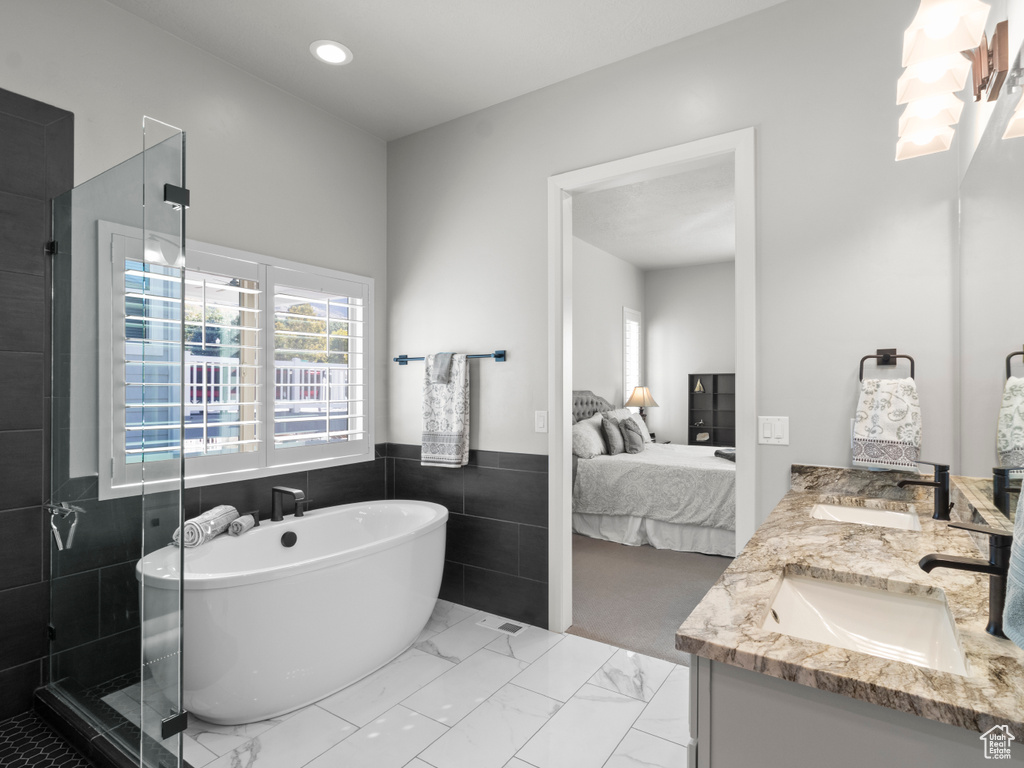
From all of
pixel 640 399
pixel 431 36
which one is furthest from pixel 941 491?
pixel 640 399

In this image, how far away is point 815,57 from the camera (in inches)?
85.8

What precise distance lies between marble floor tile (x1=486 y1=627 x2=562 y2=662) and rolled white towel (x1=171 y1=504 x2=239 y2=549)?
4.45 ft

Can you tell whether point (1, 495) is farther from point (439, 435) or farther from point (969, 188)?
point (969, 188)

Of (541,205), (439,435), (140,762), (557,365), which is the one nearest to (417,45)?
(541,205)

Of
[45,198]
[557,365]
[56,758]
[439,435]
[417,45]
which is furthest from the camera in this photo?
[439,435]

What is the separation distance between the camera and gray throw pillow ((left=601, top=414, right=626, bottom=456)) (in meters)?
4.91

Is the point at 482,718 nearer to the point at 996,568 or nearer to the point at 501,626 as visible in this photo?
the point at 501,626

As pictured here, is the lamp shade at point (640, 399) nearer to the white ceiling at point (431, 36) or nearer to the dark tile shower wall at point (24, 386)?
the white ceiling at point (431, 36)

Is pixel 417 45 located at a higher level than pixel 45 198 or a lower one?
higher

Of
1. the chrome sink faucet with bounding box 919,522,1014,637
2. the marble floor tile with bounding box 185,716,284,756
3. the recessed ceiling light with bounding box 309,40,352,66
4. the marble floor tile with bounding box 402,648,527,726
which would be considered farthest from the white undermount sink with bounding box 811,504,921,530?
the recessed ceiling light with bounding box 309,40,352,66

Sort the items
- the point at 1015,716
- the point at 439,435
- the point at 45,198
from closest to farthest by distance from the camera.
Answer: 1. the point at 1015,716
2. the point at 45,198
3. the point at 439,435

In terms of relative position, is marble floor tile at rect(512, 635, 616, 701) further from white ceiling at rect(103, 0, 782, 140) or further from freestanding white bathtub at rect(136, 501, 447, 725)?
white ceiling at rect(103, 0, 782, 140)

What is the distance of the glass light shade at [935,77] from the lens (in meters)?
1.52

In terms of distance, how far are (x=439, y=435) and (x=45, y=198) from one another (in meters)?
1.98
